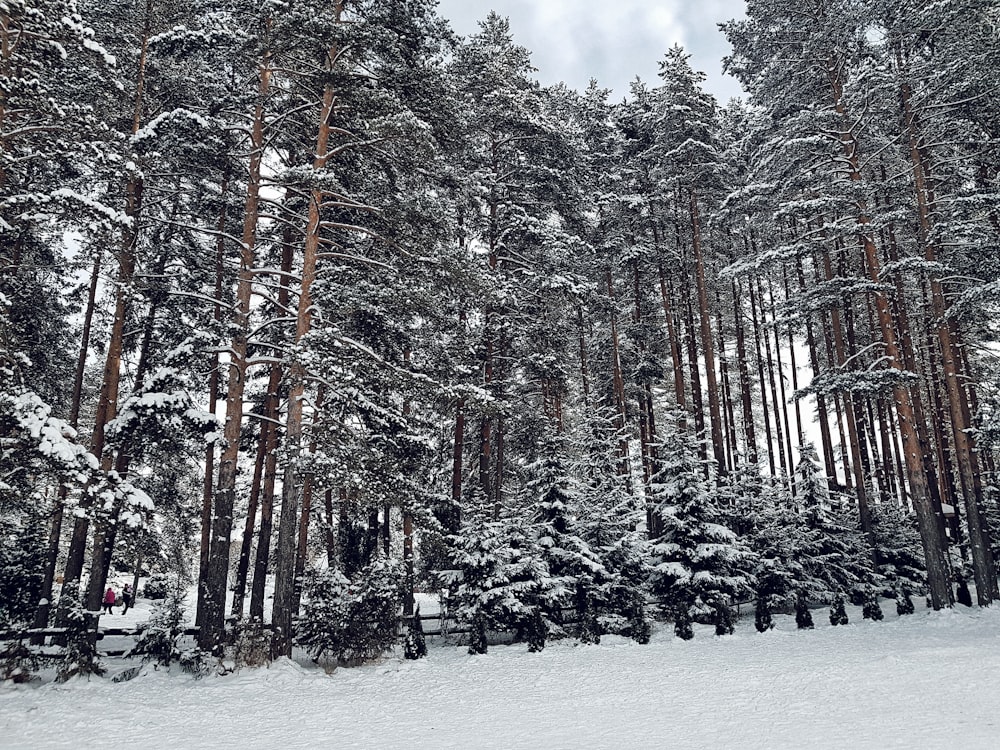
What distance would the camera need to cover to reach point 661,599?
15812 millimetres

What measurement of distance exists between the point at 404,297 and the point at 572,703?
27.1 feet

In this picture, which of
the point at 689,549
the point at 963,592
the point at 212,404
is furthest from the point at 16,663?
the point at 963,592

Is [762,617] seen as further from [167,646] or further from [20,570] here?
[20,570]

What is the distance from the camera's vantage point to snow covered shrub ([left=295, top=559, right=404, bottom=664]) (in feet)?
38.0

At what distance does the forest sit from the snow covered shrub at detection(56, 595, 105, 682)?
9cm

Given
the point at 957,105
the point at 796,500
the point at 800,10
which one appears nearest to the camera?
the point at 957,105

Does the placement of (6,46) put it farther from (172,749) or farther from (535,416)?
(535,416)

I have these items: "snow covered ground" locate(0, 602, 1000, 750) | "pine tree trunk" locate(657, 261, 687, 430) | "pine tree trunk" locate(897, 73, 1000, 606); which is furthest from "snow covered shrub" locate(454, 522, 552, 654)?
"pine tree trunk" locate(897, 73, 1000, 606)

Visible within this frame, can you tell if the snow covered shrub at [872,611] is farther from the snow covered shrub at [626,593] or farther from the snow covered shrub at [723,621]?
the snow covered shrub at [626,593]

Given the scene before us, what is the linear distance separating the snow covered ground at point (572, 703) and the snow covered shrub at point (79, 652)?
1.12 feet

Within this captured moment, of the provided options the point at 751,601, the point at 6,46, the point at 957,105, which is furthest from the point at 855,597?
the point at 6,46

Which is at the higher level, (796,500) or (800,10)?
(800,10)

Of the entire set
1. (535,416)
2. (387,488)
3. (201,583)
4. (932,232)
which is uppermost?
(932,232)

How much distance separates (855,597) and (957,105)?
13779mm
